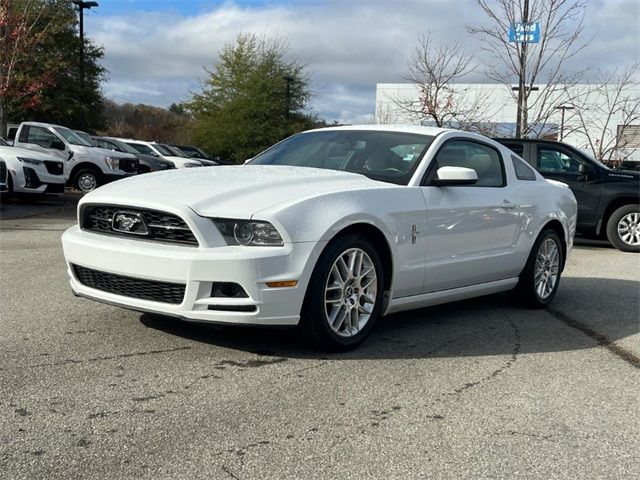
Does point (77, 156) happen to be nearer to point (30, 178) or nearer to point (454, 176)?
point (30, 178)

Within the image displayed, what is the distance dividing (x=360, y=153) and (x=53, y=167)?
36.1 feet

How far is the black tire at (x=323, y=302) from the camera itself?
4.27 m

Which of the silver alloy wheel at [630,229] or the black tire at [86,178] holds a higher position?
the black tire at [86,178]

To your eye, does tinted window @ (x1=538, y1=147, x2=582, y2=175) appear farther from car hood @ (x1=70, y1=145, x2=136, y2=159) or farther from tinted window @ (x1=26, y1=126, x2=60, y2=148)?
tinted window @ (x1=26, y1=126, x2=60, y2=148)

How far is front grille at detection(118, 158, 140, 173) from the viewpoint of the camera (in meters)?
18.5

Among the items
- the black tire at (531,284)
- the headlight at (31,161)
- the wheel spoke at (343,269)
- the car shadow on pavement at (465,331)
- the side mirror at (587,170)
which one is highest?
the side mirror at (587,170)

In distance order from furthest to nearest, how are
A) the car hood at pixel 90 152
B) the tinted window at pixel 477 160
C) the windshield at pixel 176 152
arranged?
the windshield at pixel 176 152
the car hood at pixel 90 152
the tinted window at pixel 477 160

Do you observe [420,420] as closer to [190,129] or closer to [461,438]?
[461,438]

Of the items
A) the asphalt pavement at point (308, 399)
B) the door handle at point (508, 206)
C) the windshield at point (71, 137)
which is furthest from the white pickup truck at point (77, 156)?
the door handle at point (508, 206)

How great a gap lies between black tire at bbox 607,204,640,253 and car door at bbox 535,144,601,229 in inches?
12.4

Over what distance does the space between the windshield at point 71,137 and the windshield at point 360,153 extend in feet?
44.5

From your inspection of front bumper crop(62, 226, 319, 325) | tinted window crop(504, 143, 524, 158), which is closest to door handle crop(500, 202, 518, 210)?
front bumper crop(62, 226, 319, 325)

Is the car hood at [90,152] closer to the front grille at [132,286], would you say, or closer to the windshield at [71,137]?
the windshield at [71,137]

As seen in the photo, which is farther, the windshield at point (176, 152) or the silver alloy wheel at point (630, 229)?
the windshield at point (176, 152)
